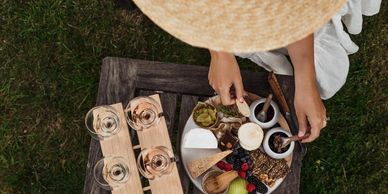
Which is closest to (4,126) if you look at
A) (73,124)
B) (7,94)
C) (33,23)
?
(7,94)

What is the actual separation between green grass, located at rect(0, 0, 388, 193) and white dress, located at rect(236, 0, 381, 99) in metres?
0.44

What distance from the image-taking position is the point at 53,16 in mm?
2486

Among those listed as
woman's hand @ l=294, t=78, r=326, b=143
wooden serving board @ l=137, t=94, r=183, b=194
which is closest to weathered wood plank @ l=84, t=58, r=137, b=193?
wooden serving board @ l=137, t=94, r=183, b=194

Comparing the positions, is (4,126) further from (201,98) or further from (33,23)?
(201,98)

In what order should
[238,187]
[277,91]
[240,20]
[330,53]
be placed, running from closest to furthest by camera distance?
[240,20]
[238,187]
[277,91]
[330,53]

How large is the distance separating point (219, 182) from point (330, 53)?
0.73 metres

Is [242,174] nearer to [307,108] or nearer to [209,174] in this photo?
[209,174]

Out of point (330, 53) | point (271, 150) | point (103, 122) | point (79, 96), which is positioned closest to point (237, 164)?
point (271, 150)

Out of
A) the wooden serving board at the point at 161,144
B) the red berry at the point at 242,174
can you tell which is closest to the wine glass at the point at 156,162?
the wooden serving board at the point at 161,144

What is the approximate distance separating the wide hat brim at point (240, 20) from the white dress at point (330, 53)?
3.14ft

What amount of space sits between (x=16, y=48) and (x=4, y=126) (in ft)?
1.29

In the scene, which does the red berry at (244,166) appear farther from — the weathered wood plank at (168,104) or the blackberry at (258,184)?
the weathered wood plank at (168,104)

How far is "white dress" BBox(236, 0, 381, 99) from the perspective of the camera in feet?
6.46

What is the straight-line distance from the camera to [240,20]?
988 mm
